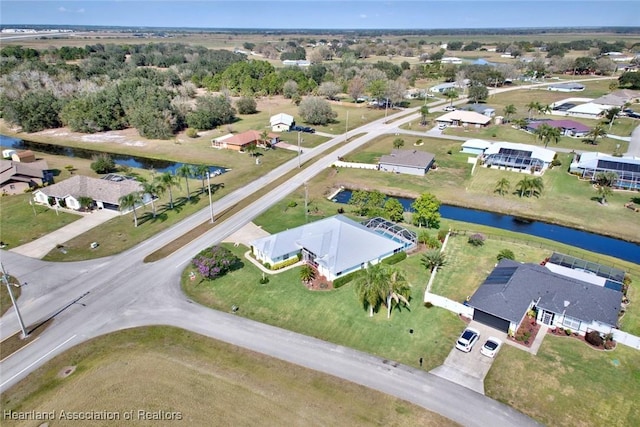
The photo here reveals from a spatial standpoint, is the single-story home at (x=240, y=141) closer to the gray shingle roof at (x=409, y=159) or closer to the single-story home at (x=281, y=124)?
the single-story home at (x=281, y=124)

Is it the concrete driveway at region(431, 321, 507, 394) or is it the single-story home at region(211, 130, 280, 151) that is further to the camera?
the single-story home at region(211, 130, 280, 151)

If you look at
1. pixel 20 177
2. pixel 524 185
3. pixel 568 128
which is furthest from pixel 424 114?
pixel 20 177

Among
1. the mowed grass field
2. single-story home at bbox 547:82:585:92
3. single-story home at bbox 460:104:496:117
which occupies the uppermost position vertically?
single-story home at bbox 547:82:585:92

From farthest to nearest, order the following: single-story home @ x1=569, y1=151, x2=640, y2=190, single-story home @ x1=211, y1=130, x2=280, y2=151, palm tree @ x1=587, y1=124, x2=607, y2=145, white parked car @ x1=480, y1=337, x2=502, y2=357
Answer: single-story home @ x1=211, y1=130, x2=280, y2=151 < palm tree @ x1=587, y1=124, x2=607, y2=145 < single-story home @ x1=569, y1=151, x2=640, y2=190 < white parked car @ x1=480, y1=337, x2=502, y2=357

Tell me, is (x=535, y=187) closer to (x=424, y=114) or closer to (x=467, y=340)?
(x=467, y=340)

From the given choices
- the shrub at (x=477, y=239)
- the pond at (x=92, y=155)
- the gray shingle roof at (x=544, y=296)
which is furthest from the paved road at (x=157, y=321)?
the pond at (x=92, y=155)

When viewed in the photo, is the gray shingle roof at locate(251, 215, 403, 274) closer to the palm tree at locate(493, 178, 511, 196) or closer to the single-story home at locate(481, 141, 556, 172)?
the palm tree at locate(493, 178, 511, 196)

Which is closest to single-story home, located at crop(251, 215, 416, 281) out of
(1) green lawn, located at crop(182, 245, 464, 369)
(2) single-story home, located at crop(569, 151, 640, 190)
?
(1) green lawn, located at crop(182, 245, 464, 369)

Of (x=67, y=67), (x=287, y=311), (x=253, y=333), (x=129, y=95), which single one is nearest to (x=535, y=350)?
(x=287, y=311)
